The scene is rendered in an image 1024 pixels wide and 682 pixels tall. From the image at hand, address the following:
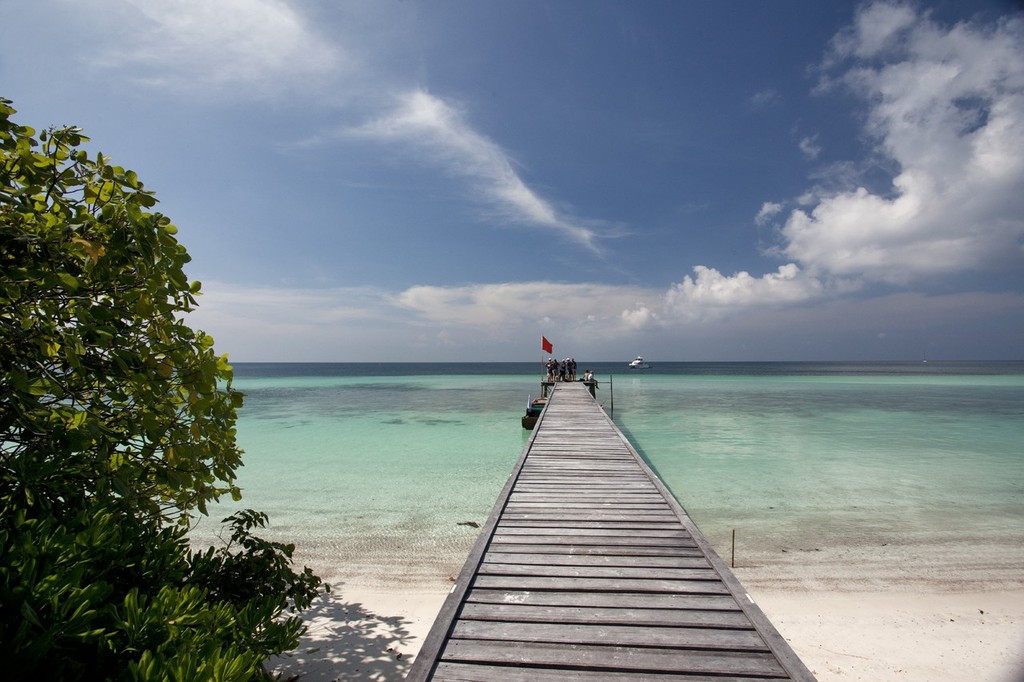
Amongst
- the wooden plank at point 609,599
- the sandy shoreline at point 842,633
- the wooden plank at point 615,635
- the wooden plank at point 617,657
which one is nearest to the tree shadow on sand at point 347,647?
the sandy shoreline at point 842,633

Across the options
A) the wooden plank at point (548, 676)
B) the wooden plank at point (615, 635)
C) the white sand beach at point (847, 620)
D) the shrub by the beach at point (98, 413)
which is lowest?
the white sand beach at point (847, 620)

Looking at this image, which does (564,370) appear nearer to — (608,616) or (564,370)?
(564,370)

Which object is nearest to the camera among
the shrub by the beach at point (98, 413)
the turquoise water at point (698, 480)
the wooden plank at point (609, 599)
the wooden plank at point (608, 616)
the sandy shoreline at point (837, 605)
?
the shrub by the beach at point (98, 413)

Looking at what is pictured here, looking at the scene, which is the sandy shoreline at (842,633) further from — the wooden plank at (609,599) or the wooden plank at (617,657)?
the wooden plank at (617,657)

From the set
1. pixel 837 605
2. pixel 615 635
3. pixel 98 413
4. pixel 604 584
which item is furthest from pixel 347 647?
pixel 837 605

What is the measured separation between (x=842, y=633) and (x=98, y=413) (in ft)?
25.8

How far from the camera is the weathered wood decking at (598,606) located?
2863 millimetres

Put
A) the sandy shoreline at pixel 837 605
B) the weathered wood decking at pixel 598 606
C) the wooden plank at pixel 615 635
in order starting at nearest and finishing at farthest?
the weathered wood decking at pixel 598 606, the wooden plank at pixel 615 635, the sandy shoreline at pixel 837 605

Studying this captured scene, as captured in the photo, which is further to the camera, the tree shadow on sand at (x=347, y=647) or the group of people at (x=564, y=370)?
the group of people at (x=564, y=370)

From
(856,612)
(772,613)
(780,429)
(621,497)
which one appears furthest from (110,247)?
(780,429)

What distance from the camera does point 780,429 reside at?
21.4m

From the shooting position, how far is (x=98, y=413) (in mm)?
2344

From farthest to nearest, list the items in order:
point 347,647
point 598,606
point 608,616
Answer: point 347,647
point 598,606
point 608,616

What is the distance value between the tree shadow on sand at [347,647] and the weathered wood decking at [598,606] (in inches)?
73.4
